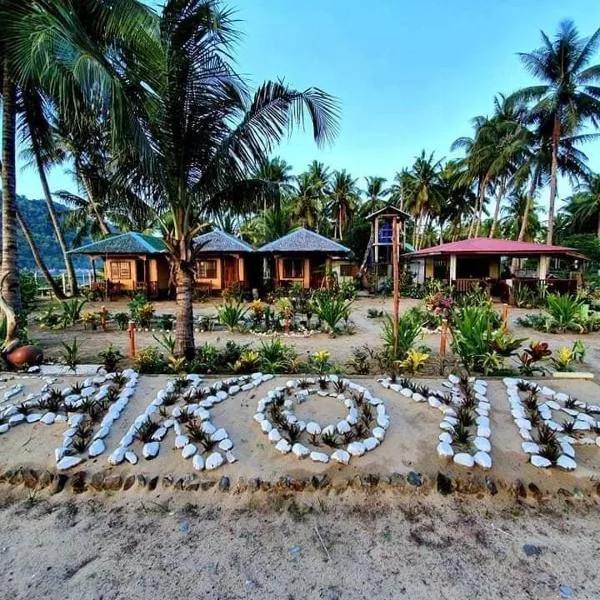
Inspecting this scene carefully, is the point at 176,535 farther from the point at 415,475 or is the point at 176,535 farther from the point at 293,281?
the point at 293,281

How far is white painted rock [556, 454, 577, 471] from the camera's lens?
10.4ft

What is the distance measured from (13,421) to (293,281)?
1409cm

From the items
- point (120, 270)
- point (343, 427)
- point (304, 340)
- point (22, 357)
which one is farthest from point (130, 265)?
point (343, 427)

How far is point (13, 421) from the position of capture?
13.0ft

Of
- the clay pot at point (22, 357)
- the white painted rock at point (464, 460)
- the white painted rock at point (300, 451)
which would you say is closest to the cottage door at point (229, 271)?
the clay pot at point (22, 357)

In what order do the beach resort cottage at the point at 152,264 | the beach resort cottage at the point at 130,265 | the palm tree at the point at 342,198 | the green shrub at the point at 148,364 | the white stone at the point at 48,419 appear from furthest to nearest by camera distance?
the palm tree at the point at 342,198 → the beach resort cottage at the point at 152,264 → the beach resort cottage at the point at 130,265 → the green shrub at the point at 148,364 → the white stone at the point at 48,419

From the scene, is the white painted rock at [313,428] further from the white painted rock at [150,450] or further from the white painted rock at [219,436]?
the white painted rock at [150,450]

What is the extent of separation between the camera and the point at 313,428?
3.75 m

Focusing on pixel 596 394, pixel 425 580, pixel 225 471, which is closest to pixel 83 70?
pixel 225 471

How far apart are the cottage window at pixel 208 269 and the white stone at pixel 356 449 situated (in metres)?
15.3

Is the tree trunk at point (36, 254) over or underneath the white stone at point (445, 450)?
over

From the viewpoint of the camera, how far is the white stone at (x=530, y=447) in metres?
3.40

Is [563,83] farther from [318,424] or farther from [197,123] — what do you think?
[318,424]

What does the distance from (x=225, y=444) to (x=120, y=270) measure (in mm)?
16380
